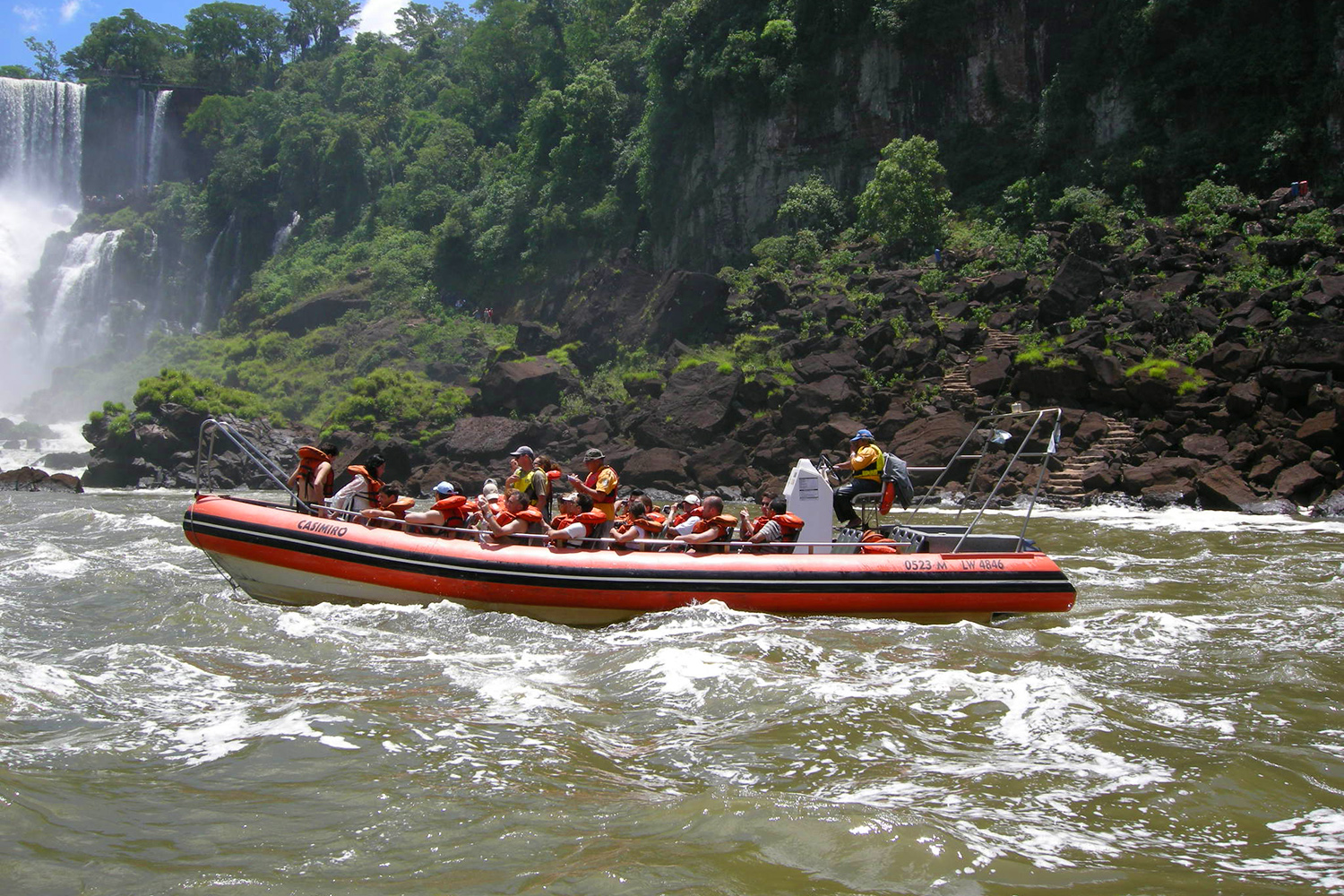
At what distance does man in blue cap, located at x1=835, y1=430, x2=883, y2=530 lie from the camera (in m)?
10.2

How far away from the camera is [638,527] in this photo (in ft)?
32.3

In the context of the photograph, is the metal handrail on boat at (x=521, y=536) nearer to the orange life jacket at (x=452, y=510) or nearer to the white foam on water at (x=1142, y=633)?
the orange life jacket at (x=452, y=510)

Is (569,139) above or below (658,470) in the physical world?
above

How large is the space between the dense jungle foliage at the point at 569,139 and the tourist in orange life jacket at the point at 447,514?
2723 cm

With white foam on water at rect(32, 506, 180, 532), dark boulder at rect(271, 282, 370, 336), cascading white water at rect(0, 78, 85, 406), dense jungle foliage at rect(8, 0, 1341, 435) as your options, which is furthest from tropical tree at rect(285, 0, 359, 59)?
white foam on water at rect(32, 506, 180, 532)

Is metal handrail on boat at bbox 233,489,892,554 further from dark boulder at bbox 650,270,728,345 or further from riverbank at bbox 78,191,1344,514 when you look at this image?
dark boulder at bbox 650,270,728,345

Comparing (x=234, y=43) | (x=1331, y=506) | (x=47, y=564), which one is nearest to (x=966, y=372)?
(x=1331, y=506)

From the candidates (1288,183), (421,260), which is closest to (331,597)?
(1288,183)

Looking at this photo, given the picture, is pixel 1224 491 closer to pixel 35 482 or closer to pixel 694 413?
pixel 694 413

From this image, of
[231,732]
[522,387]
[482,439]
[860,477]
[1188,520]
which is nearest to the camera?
[231,732]

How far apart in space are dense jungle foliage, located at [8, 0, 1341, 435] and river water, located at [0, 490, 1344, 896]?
27.1 m

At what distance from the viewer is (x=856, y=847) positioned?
431 cm

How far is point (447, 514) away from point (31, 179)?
235ft

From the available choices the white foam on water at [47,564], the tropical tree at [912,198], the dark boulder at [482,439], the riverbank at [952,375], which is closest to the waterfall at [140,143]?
the riverbank at [952,375]
